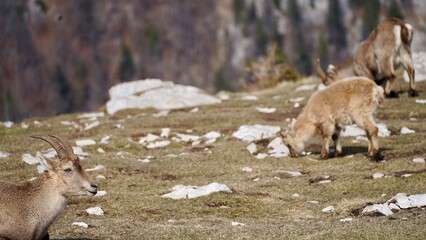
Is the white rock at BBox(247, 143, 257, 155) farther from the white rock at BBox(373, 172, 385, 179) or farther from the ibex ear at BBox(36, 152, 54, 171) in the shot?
the ibex ear at BBox(36, 152, 54, 171)

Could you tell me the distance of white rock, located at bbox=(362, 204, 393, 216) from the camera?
744 inches

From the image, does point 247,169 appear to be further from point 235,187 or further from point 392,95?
point 392,95

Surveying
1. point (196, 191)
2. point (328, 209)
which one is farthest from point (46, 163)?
point (328, 209)

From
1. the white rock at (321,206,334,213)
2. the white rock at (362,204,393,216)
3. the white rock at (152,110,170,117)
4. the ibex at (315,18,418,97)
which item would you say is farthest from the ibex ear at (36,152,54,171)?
the white rock at (152,110,170,117)

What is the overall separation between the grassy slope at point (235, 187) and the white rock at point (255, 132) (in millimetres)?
558

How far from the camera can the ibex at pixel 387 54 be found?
35.7 metres

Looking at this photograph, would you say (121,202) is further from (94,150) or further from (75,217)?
(94,150)

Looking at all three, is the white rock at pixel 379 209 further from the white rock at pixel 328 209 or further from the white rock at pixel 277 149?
the white rock at pixel 277 149

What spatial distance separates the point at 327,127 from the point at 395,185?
4.64 meters

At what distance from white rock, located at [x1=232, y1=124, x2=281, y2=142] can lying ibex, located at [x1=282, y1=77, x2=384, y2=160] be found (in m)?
4.00

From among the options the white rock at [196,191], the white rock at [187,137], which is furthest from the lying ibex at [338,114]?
the white rock at [187,137]

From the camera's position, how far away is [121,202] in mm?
21094

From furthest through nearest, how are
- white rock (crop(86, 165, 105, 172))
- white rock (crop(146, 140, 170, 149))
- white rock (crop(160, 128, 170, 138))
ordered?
1. white rock (crop(160, 128, 170, 138))
2. white rock (crop(146, 140, 170, 149))
3. white rock (crop(86, 165, 105, 172))

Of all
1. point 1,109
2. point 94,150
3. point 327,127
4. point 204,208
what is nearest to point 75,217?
point 204,208
